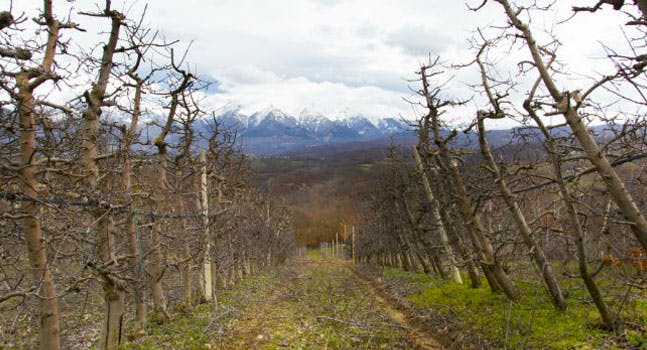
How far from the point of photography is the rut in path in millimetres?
11242

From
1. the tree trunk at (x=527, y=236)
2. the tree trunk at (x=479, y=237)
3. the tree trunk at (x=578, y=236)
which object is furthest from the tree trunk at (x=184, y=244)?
the tree trunk at (x=578, y=236)

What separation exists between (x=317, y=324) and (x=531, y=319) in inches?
372

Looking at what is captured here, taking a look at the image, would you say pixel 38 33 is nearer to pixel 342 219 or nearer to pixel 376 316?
pixel 376 316

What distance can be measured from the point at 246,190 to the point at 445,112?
22870 millimetres

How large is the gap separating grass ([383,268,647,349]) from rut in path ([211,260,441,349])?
1448mm

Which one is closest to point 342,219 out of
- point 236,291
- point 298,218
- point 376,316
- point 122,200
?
point 298,218

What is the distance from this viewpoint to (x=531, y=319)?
5.36m

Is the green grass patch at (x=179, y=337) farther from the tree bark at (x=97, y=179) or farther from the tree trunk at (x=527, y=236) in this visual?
the tree trunk at (x=527, y=236)

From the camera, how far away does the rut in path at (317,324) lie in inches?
443

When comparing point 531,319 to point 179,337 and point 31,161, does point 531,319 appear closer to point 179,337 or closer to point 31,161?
point 31,161

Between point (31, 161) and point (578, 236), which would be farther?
point (578, 236)

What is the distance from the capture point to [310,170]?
611 ft

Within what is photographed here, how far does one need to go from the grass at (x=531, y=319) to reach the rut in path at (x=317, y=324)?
4.75 feet

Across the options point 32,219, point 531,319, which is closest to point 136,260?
point 32,219
